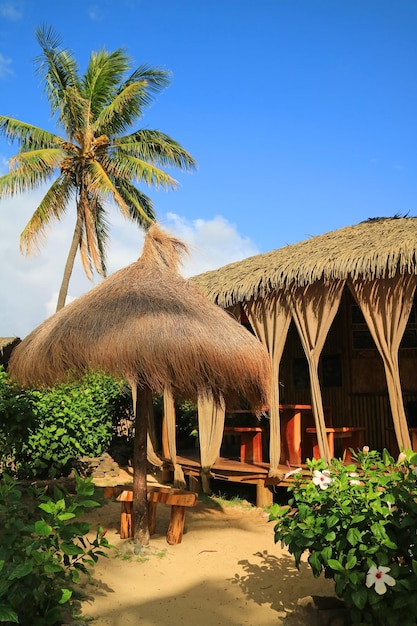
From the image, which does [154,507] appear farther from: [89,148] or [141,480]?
[89,148]

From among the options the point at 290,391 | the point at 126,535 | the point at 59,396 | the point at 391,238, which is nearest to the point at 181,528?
the point at 126,535

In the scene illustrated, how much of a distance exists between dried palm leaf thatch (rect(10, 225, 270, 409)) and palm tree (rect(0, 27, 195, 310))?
10137 mm

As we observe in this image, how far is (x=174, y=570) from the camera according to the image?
5.14m

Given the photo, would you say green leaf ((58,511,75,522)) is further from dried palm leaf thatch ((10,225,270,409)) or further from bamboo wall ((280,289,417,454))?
bamboo wall ((280,289,417,454))

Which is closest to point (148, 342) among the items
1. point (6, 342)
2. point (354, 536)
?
point (354, 536)

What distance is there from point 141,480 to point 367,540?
9.45 feet

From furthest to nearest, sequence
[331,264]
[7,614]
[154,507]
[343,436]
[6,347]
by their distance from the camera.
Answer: [6,347] < [343,436] < [331,264] < [154,507] < [7,614]

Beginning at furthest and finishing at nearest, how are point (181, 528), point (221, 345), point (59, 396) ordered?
1. point (59, 396)
2. point (181, 528)
3. point (221, 345)

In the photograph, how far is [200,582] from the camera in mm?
4855

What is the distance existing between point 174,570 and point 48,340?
2452 mm

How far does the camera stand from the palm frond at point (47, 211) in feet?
50.0

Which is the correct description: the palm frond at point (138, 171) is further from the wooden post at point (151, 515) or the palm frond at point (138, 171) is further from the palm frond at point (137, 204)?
the wooden post at point (151, 515)

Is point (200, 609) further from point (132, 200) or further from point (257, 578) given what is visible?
point (132, 200)

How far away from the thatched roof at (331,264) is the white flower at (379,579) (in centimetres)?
390
